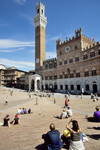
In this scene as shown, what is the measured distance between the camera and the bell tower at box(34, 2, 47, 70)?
5906cm

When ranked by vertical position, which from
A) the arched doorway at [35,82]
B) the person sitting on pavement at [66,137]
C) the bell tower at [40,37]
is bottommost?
the person sitting on pavement at [66,137]

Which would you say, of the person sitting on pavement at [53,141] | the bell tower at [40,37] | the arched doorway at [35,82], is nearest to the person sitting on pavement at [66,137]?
the person sitting on pavement at [53,141]

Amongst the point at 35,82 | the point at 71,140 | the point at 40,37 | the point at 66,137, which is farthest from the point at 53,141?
the point at 40,37

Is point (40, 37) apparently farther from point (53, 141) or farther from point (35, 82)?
point (53, 141)

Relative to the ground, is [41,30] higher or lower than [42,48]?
higher

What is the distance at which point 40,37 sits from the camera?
5944 cm

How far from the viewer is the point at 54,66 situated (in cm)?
5328

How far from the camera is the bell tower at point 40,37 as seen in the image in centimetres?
5906

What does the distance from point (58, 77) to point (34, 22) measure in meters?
33.9

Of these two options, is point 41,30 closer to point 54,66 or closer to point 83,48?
point 54,66

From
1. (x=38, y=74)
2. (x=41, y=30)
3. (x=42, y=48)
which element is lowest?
(x=38, y=74)

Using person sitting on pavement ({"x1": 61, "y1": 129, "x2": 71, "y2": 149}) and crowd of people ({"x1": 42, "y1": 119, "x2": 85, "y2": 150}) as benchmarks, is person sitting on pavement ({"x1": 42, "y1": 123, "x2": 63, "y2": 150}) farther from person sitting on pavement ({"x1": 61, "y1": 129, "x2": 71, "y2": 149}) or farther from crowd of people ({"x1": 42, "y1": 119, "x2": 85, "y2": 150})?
person sitting on pavement ({"x1": 61, "y1": 129, "x2": 71, "y2": 149})

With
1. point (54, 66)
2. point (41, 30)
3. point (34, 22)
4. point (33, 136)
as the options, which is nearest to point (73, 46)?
point (54, 66)

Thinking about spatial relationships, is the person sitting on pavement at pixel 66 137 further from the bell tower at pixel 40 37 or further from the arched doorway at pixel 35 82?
the bell tower at pixel 40 37
